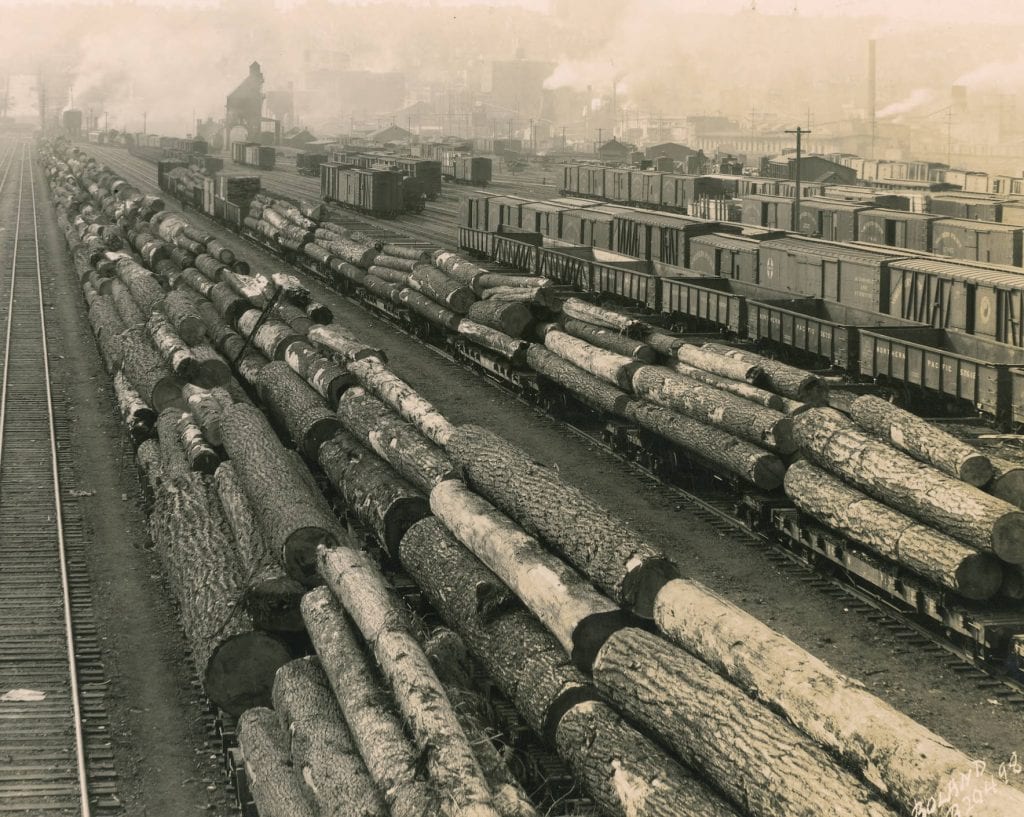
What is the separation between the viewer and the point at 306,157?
94.3m

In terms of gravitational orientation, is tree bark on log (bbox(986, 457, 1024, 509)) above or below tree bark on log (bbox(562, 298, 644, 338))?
below

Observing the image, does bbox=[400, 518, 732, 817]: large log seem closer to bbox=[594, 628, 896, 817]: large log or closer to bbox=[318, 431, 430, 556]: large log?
bbox=[594, 628, 896, 817]: large log

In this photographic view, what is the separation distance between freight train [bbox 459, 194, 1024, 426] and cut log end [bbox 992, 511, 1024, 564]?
609 cm

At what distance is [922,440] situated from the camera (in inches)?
558

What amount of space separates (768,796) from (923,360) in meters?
13.0

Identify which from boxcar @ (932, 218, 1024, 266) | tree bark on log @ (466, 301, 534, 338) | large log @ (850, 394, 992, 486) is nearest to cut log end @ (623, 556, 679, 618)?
large log @ (850, 394, 992, 486)

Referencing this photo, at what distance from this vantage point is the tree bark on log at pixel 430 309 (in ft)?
88.7

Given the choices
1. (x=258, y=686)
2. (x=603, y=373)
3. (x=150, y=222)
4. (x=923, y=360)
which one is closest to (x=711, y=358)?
(x=603, y=373)

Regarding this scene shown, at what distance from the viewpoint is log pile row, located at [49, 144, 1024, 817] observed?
8266 millimetres

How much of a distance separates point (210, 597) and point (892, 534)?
7410mm

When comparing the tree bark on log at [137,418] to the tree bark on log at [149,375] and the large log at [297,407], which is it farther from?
the large log at [297,407]

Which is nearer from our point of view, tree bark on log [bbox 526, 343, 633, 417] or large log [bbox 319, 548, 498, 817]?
large log [bbox 319, 548, 498, 817]

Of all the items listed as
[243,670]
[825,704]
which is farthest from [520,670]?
[825,704]

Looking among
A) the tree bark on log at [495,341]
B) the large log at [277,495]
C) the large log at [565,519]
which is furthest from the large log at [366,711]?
the tree bark on log at [495,341]
